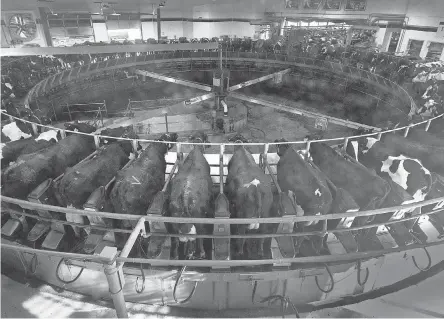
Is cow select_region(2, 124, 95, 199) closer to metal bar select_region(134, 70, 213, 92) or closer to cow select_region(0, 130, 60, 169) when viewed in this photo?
cow select_region(0, 130, 60, 169)

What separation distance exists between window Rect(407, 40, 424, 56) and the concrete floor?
22.7 m

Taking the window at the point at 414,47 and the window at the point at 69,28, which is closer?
the window at the point at 69,28

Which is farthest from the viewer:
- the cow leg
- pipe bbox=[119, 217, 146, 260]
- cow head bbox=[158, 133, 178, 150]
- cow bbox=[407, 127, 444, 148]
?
cow head bbox=[158, 133, 178, 150]

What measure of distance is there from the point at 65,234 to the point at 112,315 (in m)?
1.82

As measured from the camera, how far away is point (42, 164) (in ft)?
19.7

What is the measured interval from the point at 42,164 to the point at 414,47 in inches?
993

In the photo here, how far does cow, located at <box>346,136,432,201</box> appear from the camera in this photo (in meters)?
5.54

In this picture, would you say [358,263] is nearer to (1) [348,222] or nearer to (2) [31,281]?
(1) [348,222]

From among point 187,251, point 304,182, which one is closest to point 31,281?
point 187,251

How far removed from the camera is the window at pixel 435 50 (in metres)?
20.1

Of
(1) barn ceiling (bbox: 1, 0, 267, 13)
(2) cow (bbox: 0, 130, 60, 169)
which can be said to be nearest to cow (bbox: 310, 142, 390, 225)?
(2) cow (bbox: 0, 130, 60, 169)

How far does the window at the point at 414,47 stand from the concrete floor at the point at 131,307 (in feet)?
74.4

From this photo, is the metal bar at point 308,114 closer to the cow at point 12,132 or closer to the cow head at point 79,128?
the cow head at point 79,128

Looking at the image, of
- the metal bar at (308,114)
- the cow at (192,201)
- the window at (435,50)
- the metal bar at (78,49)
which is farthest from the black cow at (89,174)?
the window at (435,50)
